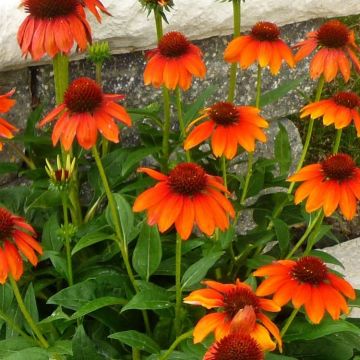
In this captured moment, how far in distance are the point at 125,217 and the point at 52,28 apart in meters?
0.38

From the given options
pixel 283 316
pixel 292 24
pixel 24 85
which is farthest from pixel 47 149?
pixel 292 24

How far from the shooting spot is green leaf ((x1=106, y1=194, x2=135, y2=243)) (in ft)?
4.86

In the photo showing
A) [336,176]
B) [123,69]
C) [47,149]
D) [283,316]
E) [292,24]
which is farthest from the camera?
[292,24]

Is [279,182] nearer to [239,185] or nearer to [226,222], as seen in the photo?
[239,185]

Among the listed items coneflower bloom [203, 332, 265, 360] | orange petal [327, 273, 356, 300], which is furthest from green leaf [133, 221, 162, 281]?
coneflower bloom [203, 332, 265, 360]

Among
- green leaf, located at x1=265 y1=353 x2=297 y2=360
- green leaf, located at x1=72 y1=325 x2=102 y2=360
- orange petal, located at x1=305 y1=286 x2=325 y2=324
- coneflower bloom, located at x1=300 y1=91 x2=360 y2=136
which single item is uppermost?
coneflower bloom, located at x1=300 y1=91 x2=360 y2=136

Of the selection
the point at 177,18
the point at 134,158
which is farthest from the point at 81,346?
the point at 177,18

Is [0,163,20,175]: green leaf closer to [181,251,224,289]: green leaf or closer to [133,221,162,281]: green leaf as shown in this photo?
[133,221,162,281]: green leaf

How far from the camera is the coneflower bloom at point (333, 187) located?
4.12 ft

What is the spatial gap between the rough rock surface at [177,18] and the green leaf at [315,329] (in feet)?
2.55

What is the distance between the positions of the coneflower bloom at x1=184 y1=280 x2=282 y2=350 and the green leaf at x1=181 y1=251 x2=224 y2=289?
0.21m

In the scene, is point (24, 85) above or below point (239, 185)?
above

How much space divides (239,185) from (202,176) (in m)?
0.63

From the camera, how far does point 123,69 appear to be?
1.90 meters
